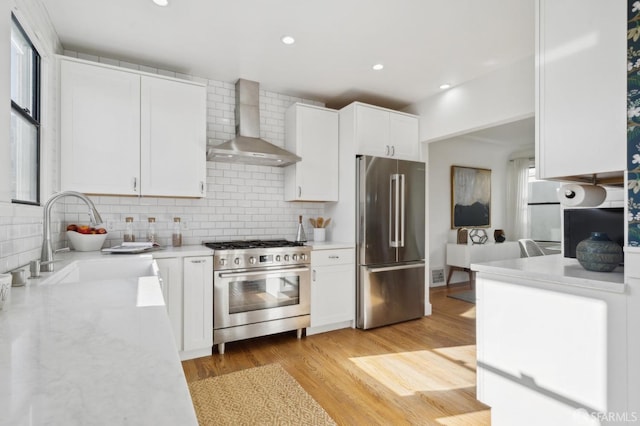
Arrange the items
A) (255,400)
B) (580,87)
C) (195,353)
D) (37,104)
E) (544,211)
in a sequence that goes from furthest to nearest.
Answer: (544,211)
(195,353)
(37,104)
(255,400)
(580,87)

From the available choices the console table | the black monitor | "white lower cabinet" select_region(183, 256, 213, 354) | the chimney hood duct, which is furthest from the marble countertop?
Answer: the console table

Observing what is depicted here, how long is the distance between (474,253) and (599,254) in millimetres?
3870

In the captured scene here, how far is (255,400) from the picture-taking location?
2227 mm

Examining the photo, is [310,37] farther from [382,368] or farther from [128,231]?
[382,368]

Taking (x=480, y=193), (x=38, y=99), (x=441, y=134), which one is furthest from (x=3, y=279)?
(x=480, y=193)

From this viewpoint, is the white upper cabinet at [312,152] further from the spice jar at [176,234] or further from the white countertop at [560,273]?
the white countertop at [560,273]

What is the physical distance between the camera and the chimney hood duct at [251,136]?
10.8 ft

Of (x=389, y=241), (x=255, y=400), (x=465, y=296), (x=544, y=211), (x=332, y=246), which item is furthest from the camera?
(x=544, y=211)

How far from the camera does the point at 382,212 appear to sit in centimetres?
370

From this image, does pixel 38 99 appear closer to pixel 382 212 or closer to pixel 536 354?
pixel 382 212

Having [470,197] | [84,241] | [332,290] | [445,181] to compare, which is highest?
[445,181]

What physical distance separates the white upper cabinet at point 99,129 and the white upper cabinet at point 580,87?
2.97 m

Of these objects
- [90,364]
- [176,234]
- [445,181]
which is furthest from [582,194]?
[445,181]

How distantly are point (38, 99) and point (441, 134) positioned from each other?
3715 mm
